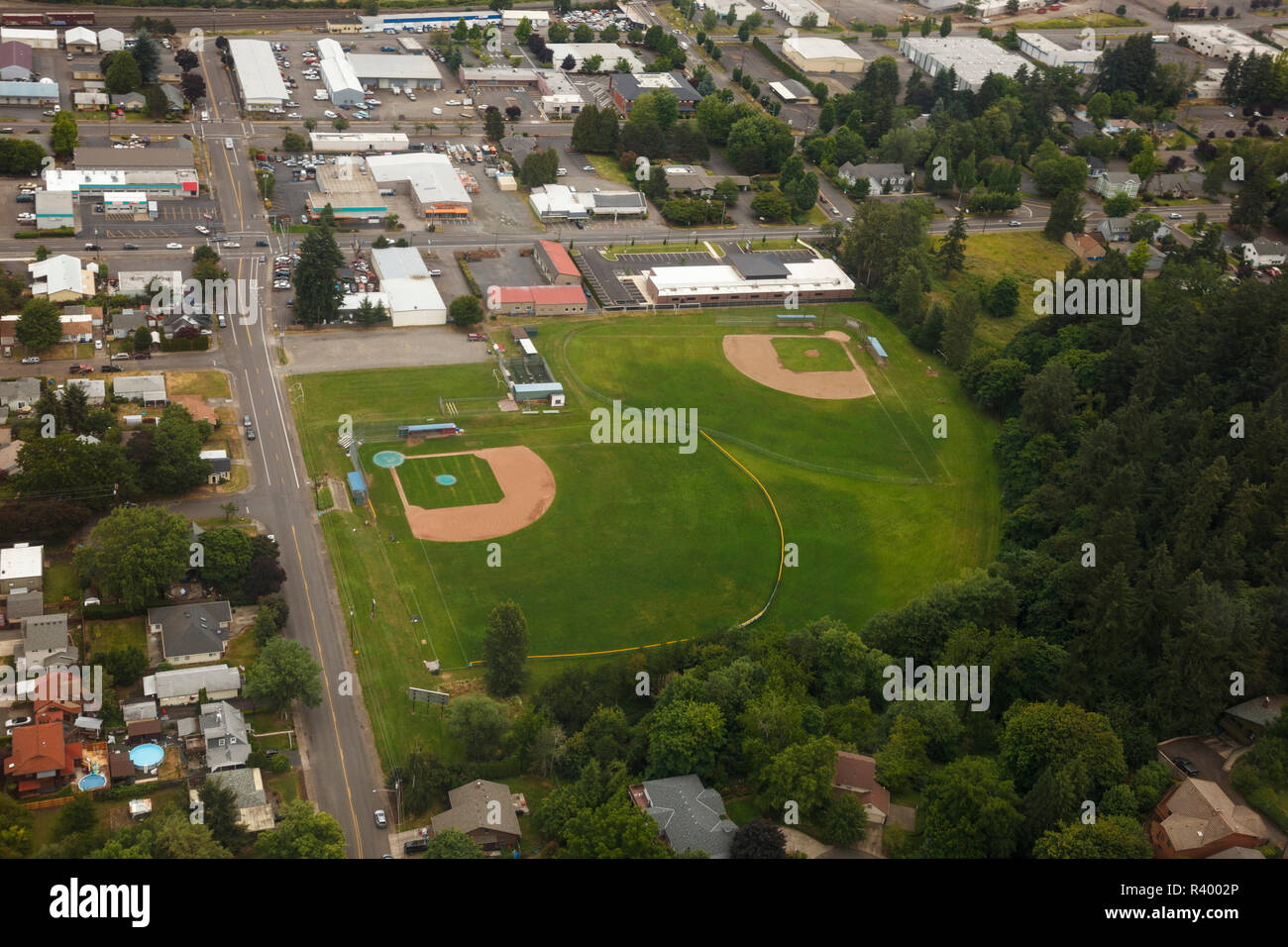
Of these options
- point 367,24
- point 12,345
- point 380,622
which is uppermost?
point 367,24

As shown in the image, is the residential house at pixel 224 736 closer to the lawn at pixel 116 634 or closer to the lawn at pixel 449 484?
the lawn at pixel 116 634

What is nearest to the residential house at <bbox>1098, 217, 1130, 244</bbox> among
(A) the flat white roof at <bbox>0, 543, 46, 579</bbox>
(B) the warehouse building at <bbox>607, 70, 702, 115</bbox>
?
(B) the warehouse building at <bbox>607, 70, 702, 115</bbox>

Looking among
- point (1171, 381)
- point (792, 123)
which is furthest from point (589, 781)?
point (792, 123)

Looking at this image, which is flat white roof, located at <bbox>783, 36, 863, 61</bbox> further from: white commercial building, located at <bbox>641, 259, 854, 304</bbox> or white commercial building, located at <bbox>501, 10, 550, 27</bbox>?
white commercial building, located at <bbox>641, 259, 854, 304</bbox>

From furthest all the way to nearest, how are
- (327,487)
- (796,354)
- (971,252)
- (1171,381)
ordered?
(971,252) → (796,354) → (1171,381) → (327,487)

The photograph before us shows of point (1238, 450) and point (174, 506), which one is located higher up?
point (1238, 450)

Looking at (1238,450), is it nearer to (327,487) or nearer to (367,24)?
(327,487)

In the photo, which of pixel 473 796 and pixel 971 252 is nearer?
pixel 473 796
